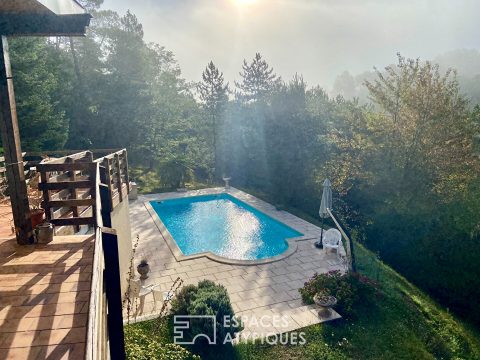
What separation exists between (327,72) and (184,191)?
15938 centimetres

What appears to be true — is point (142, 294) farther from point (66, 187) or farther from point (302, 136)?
point (302, 136)

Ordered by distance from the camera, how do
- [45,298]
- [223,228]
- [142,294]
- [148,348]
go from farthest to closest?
[223,228]
[142,294]
[148,348]
[45,298]

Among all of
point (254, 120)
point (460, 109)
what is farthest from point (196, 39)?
point (460, 109)

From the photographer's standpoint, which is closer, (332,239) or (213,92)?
(332,239)

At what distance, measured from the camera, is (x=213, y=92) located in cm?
2431

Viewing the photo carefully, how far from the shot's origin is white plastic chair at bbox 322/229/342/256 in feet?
34.1

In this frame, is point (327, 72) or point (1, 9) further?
point (327, 72)

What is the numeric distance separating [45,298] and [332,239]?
903 centimetres

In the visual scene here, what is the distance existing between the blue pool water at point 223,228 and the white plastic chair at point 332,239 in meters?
1.65

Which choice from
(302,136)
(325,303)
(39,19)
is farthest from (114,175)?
(302,136)

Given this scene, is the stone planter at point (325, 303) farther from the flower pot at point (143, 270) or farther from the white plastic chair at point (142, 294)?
the flower pot at point (143, 270)

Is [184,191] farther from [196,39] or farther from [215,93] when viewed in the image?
[196,39]

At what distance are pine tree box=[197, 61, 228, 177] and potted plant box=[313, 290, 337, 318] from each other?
1730 cm

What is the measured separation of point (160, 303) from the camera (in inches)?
291
